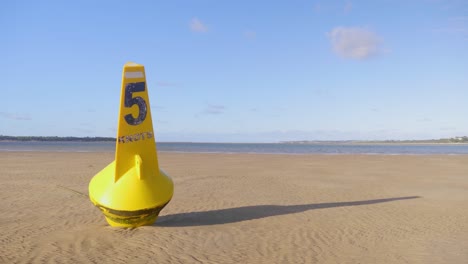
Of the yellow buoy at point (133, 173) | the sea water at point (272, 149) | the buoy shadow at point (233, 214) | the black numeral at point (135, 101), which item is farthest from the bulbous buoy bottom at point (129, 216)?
the sea water at point (272, 149)

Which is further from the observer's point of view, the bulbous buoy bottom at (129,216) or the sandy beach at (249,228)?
the bulbous buoy bottom at (129,216)

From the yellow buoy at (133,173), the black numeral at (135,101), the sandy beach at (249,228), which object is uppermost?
the black numeral at (135,101)

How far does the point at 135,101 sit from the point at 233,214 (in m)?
3.98

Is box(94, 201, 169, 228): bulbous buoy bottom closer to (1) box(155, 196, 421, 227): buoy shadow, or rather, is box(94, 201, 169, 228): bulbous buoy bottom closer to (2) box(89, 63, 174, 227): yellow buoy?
(2) box(89, 63, 174, 227): yellow buoy

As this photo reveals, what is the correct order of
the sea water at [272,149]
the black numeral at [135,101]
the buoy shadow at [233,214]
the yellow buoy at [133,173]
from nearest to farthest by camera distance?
the yellow buoy at [133,173] < the black numeral at [135,101] < the buoy shadow at [233,214] < the sea water at [272,149]

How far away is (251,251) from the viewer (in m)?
7.34

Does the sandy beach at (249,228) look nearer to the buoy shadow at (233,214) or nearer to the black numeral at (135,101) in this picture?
the buoy shadow at (233,214)

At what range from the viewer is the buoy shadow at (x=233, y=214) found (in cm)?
938

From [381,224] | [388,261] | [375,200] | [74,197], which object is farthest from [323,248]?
[74,197]

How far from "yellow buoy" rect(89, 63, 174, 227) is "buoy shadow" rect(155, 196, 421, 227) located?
3.49 feet

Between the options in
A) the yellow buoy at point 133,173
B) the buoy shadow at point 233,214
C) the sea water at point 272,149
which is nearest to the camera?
the yellow buoy at point 133,173

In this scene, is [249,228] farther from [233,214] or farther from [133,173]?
[133,173]

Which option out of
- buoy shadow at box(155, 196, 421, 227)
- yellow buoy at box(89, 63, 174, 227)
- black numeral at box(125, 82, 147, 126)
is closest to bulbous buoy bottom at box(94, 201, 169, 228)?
yellow buoy at box(89, 63, 174, 227)

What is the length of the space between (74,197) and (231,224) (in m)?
5.98
